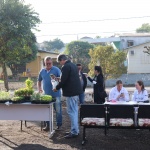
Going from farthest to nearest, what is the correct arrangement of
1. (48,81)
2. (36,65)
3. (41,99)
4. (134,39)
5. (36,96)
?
1. (134,39)
2. (36,65)
3. (48,81)
4. (36,96)
5. (41,99)

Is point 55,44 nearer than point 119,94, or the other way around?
point 119,94

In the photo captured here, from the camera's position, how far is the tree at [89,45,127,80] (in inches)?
773

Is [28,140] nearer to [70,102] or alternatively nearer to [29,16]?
[70,102]

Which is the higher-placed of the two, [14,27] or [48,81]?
[14,27]

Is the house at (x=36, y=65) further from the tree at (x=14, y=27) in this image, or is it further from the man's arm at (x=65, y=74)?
the man's arm at (x=65, y=74)

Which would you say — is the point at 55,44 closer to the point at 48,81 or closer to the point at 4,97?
the point at 48,81

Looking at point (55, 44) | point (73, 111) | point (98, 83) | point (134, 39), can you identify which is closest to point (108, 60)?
point (98, 83)

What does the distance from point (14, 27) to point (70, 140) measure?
759cm

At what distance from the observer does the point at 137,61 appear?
32.2 meters

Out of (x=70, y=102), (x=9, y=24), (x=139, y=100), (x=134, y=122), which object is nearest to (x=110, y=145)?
(x=134, y=122)

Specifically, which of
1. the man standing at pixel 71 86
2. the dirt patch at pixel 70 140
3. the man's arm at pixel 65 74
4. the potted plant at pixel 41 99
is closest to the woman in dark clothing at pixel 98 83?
the dirt patch at pixel 70 140

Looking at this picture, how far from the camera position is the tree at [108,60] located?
19625 mm

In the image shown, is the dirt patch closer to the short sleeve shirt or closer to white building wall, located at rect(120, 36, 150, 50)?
the short sleeve shirt

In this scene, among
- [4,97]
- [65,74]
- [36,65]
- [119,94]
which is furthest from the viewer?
[36,65]
